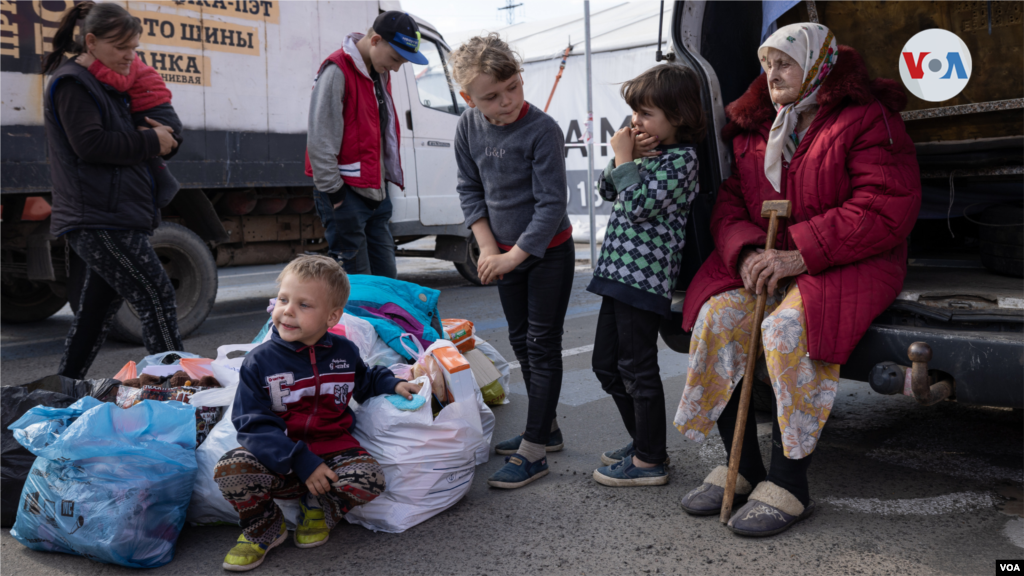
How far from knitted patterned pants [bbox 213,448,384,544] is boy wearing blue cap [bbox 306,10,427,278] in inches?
70.8

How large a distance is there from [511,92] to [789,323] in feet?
4.19

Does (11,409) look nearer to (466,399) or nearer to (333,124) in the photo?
(466,399)

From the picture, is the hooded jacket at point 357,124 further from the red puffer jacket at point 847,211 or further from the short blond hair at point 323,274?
the red puffer jacket at point 847,211

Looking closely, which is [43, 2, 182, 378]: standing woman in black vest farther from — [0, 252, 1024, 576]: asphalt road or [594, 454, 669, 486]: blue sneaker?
[594, 454, 669, 486]: blue sneaker

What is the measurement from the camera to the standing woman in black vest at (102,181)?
11.6 ft

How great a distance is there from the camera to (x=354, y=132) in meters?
4.16

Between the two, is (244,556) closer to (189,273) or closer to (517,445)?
(517,445)

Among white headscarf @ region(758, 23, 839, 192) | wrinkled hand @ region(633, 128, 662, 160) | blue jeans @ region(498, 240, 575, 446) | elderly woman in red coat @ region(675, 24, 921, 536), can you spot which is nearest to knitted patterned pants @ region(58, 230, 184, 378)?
blue jeans @ region(498, 240, 575, 446)

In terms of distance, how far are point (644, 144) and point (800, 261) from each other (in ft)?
2.23

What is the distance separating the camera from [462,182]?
10.5 ft

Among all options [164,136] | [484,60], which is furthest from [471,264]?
[484,60]

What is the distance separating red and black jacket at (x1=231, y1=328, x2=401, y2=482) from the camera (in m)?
2.38

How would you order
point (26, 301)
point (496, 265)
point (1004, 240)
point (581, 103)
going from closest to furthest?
1. point (496, 265)
2. point (1004, 240)
3. point (26, 301)
4. point (581, 103)

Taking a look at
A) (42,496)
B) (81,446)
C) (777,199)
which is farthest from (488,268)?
(42,496)
